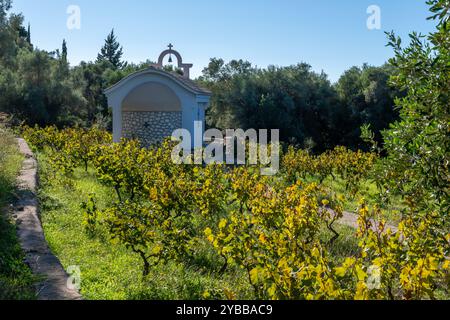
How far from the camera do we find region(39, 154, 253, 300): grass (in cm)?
522

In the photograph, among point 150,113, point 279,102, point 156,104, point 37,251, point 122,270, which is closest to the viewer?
point 37,251

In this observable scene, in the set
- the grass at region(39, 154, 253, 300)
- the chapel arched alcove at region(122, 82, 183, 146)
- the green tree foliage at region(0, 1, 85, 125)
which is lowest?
the grass at region(39, 154, 253, 300)

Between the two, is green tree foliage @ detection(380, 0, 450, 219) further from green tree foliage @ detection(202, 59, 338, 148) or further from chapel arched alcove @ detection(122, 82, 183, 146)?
green tree foliage @ detection(202, 59, 338, 148)

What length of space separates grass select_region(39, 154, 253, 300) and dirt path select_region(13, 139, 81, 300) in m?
0.28

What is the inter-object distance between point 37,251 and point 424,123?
4.78 m

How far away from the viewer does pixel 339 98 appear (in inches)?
1177

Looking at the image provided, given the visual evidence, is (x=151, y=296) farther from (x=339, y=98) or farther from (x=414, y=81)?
(x=339, y=98)

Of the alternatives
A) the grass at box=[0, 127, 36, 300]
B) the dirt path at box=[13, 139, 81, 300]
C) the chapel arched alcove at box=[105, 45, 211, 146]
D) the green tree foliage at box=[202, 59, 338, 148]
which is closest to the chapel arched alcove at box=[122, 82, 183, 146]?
the chapel arched alcove at box=[105, 45, 211, 146]

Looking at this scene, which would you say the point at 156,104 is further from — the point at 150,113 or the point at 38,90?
the point at 38,90

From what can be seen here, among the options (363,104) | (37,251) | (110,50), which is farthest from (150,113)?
(110,50)

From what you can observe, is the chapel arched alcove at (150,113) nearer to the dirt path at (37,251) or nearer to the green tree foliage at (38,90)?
the green tree foliage at (38,90)

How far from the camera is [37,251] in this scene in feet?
19.2

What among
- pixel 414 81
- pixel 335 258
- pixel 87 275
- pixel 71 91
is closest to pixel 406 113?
pixel 414 81
